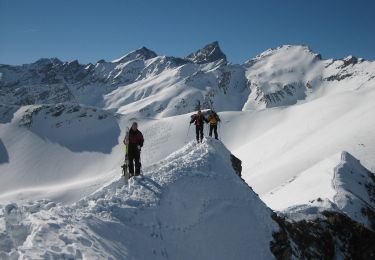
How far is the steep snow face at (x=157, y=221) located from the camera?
11.1 metres

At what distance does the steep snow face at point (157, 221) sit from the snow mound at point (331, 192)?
4.64 m

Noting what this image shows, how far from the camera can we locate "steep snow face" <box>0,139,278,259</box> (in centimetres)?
1107

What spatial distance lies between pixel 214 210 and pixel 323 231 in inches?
262

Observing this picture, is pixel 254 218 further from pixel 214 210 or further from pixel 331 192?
pixel 331 192

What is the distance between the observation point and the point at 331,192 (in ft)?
85.6

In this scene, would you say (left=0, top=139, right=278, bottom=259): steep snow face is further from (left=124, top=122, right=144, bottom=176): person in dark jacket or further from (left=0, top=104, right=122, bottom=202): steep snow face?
(left=0, top=104, right=122, bottom=202): steep snow face

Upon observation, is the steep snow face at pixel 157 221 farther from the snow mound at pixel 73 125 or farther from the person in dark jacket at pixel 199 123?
the snow mound at pixel 73 125

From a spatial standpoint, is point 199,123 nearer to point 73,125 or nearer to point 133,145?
point 133,145

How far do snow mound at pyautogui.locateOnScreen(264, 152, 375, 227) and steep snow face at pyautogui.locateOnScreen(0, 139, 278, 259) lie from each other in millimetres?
4645

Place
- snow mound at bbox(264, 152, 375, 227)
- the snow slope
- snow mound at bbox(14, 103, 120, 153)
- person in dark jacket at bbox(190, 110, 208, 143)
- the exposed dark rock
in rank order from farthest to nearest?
snow mound at bbox(14, 103, 120, 153) → person in dark jacket at bbox(190, 110, 208, 143) → snow mound at bbox(264, 152, 375, 227) → the exposed dark rock → the snow slope

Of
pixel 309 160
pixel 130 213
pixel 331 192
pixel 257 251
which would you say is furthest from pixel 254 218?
pixel 309 160

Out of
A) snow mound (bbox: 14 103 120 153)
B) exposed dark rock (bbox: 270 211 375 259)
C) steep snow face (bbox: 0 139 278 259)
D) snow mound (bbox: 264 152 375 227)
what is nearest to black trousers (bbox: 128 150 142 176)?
steep snow face (bbox: 0 139 278 259)

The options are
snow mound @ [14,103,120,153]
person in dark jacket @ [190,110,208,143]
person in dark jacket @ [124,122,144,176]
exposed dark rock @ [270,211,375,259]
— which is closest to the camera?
exposed dark rock @ [270,211,375,259]

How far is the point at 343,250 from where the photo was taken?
64.7 feet
